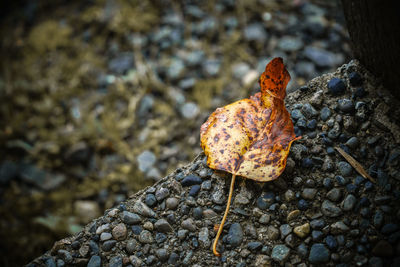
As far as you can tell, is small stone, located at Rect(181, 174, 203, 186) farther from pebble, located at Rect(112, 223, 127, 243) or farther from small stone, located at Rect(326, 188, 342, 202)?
small stone, located at Rect(326, 188, 342, 202)

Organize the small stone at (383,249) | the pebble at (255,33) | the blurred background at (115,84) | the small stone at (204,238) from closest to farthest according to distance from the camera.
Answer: the small stone at (383,249), the small stone at (204,238), the blurred background at (115,84), the pebble at (255,33)

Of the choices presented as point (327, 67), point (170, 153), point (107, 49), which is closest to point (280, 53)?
point (327, 67)

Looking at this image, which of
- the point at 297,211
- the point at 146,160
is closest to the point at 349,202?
the point at 297,211

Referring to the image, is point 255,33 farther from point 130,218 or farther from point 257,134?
point 130,218

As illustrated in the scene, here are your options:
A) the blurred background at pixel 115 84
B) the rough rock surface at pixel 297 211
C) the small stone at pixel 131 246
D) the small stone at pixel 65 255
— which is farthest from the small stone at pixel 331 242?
the blurred background at pixel 115 84

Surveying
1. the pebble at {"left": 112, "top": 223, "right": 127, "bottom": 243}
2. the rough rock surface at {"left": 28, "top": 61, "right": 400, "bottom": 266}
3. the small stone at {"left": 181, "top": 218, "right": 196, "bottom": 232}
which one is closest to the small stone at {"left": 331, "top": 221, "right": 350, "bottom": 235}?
the rough rock surface at {"left": 28, "top": 61, "right": 400, "bottom": 266}

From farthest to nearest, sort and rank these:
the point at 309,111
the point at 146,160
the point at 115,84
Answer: the point at 115,84, the point at 146,160, the point at 309,111

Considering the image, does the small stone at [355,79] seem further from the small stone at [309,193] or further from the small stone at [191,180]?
the small stone at [191,180]
